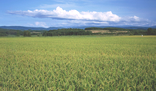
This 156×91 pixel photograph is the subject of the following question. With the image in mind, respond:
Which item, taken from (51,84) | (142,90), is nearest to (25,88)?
(51,84)

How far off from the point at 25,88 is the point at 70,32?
317 ft

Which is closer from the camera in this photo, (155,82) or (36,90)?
(36,90)

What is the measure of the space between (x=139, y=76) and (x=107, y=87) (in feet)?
5.85

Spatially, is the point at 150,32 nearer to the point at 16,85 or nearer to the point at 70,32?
the point at 70,32

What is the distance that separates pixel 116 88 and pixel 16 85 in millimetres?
3395

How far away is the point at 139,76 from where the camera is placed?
4.80 metres

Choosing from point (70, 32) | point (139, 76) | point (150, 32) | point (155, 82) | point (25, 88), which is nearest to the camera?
point (25, 88)

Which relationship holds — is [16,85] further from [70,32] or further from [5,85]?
[70,32]

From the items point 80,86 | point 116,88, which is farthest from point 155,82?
point 80,86

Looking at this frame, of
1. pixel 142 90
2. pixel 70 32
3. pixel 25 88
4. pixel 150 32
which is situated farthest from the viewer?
pixel 70 32

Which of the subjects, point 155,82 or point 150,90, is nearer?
A: point 150,90

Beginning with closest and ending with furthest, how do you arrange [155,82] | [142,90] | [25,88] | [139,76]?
[142,90] → [25,88] → [155,82] → [139,76]

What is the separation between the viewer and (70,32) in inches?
3927

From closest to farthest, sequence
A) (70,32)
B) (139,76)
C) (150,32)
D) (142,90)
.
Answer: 1. (142,90)
2. (139,76)
3. (150,32)
4. (70,32)
